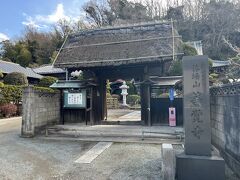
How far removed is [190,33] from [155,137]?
2996 cm

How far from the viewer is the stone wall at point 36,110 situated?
9773 mm

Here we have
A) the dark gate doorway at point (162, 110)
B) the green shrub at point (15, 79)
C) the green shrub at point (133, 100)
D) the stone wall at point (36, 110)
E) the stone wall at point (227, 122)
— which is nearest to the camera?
the stone wall at point (227, 122)

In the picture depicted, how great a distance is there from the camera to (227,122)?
18.7 feet

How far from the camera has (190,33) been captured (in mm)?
35125

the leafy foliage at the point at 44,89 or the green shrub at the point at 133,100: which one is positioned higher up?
the leafy foliage at the point at 44,89

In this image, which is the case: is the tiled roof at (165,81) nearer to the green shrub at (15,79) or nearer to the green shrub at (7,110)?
the green shrub at (7,110)

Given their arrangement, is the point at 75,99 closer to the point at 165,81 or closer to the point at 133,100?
the point at 165,81

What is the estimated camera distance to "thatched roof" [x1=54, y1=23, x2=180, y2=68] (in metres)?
11.4

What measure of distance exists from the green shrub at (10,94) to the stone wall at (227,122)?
15513 mm

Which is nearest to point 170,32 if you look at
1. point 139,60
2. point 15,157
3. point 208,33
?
point 139,60

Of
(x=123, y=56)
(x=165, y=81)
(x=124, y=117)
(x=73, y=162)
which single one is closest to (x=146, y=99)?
(x=165, y=81)

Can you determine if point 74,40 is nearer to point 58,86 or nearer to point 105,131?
point 58,86

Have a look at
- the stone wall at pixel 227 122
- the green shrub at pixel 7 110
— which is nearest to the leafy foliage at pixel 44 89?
the green shrub at pixel 7 110

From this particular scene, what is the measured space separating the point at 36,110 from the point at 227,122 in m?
8.00
